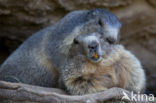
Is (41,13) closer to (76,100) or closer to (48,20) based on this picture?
(48,20)

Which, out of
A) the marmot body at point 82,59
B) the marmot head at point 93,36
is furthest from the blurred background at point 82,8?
the marmot head at point 93,36

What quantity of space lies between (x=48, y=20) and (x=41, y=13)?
0.89ft

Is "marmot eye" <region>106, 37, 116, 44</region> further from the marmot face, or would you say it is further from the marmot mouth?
the marmot mouth

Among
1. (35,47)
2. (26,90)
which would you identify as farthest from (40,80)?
(26,90)

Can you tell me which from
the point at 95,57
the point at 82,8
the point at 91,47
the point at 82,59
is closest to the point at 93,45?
the point at 91,47

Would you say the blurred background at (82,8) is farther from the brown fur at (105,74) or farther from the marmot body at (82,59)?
the brown fur at (105,74)

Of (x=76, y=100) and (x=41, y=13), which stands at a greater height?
(x=41, y=13)

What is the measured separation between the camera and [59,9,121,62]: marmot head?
459 centimetres

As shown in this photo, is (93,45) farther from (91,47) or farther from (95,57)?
(95,57)

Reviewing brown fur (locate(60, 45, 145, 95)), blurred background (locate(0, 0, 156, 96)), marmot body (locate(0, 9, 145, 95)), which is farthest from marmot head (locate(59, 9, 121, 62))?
blurred background (locate(0, 0, 156, 96))

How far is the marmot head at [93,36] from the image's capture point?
15.1ft

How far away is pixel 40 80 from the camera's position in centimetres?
555

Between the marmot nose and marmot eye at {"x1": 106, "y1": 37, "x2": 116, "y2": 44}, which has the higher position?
marmot eye at {"x1": 106, "y1": 37, "x2": 116, "y2": 44}

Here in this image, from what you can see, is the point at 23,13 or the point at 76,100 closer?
the point at 76,100
